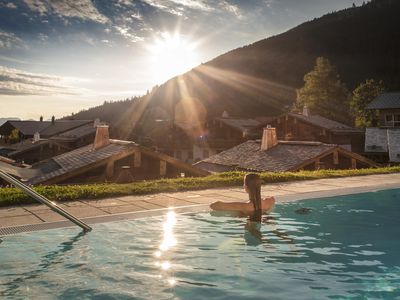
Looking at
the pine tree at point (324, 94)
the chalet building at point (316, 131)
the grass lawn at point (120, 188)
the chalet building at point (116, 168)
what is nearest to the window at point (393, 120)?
the chalet building at point (316, 131)

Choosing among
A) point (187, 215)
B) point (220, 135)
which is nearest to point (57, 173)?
point (187, 215)

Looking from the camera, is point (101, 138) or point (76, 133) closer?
point (101, 138)

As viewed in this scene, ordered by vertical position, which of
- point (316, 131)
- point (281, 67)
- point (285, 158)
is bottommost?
point (285, 158)

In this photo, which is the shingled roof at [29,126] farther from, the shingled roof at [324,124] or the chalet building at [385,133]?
the chalet building at [385,133]

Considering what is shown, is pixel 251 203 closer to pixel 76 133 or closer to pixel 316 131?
pixel 316 131

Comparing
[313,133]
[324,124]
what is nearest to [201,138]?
[313,133]

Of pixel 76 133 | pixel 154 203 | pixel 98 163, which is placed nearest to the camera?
pixel 154 203

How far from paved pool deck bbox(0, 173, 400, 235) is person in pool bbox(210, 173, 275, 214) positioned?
2.04 ft

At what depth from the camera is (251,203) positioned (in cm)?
902

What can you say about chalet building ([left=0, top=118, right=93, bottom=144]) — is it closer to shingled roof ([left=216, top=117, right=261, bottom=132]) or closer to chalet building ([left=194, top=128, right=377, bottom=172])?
shingled roof ([left=216, top=117, right=261, bottom=132])

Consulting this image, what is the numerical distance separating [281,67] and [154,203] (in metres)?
112

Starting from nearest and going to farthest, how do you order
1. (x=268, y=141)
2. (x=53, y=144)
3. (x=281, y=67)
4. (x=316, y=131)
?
1. (x=268, y=141)
2. (x=316, y=131)
3. (x=53, y=144)
4. (x=281, y=67)

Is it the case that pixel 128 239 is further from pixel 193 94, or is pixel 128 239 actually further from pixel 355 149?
pixel 193 94

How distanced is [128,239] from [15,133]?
6235cm
